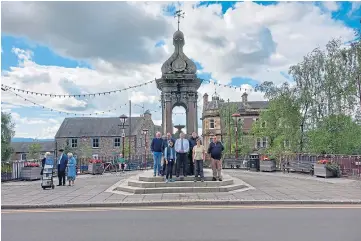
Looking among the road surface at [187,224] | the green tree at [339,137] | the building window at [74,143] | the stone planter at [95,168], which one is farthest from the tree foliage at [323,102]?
the building window at [74,143]

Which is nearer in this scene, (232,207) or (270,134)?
(232,207)

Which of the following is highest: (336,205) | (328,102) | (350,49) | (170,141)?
(350,49)

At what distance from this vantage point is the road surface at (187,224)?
7309mm

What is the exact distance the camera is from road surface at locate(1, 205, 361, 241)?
7.31m

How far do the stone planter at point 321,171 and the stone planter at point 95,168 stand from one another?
14139 millimetres

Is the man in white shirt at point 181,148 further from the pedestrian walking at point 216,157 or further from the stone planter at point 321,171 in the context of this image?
the stone planter at point 321,171

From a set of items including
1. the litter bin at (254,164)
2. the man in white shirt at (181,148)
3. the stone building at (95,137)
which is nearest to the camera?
the man in white shirt at (181,148)

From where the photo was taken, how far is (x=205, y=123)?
7331 cm

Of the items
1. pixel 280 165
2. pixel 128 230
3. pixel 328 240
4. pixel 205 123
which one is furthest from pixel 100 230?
pixel 205 123

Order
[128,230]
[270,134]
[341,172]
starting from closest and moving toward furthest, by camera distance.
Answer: [128,230], [341,172], [270,134]

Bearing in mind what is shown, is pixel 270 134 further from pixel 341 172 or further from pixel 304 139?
pixel 341 172

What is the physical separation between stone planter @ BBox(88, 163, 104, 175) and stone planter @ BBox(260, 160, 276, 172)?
11229mm

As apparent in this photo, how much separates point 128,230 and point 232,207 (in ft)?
13.3

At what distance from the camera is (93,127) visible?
66000 mm
